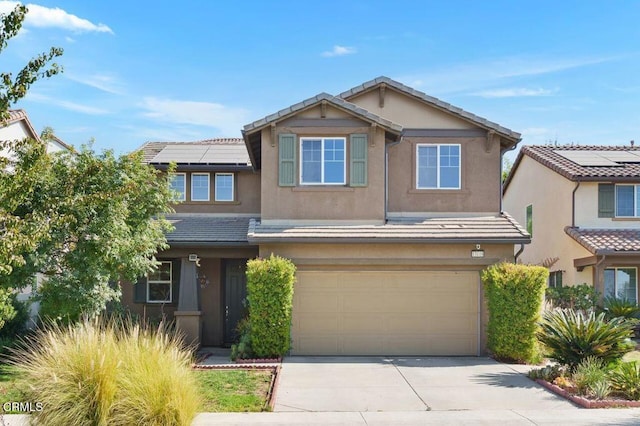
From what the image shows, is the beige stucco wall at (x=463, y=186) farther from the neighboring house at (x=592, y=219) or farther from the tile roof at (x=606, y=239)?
the neighboring house at (x=592, y=219)

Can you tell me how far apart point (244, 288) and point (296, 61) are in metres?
6.37

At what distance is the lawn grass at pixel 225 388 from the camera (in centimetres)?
1031

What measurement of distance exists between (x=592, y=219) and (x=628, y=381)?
35.8 feet

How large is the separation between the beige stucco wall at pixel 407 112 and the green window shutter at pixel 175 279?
664 cm

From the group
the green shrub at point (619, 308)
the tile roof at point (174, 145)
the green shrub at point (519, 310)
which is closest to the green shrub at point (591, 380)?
the green shrub at point (519, 310)

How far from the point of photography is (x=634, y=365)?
11.6 m

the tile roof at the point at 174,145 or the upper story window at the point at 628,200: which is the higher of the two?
the tile roof at the point at 174,145

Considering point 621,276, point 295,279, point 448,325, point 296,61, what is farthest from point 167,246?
point 621,276

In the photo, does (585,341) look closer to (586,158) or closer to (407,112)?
(407,112)

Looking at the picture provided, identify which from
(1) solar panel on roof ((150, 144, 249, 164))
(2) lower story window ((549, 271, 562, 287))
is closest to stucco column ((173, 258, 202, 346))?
(1) solar panel on roof ((150, 144, 249, 164))

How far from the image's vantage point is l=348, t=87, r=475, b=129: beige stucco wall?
1777 centimetres

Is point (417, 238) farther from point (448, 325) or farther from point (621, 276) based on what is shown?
point (621, 276)

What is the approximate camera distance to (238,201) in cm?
1892

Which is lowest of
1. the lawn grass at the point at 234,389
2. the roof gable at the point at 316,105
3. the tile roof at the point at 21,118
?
the lawn grass at the point at 234,389
